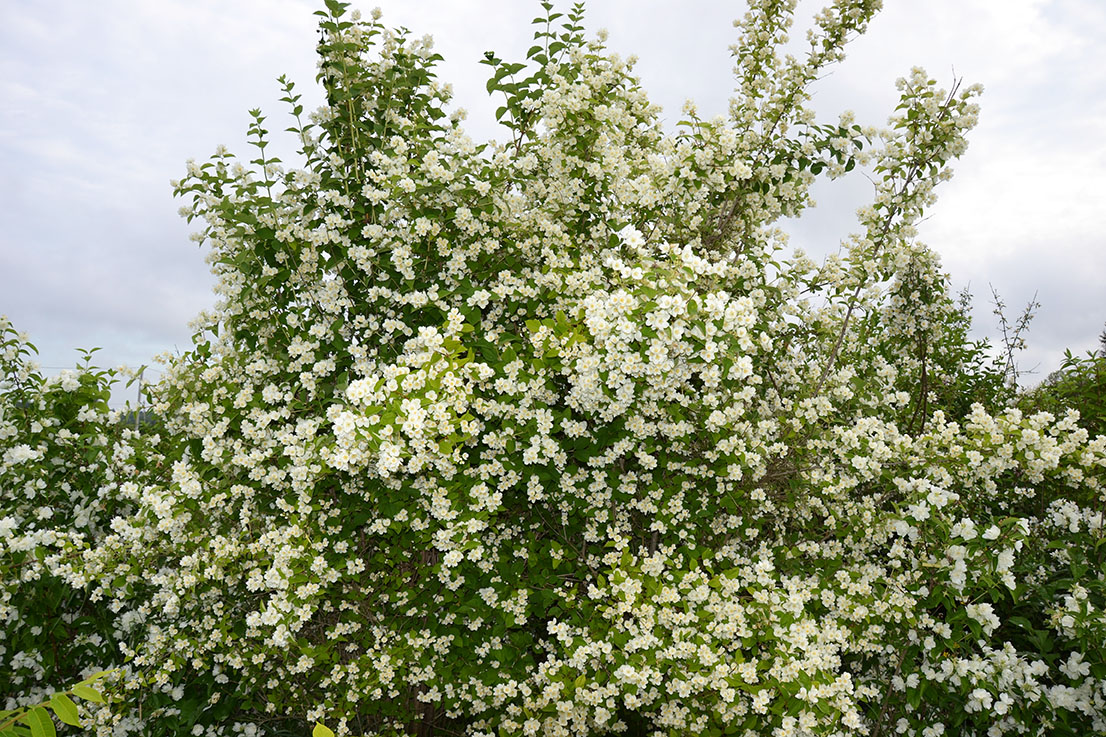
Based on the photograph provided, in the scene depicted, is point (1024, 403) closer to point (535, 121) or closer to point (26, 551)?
point (535, 121)

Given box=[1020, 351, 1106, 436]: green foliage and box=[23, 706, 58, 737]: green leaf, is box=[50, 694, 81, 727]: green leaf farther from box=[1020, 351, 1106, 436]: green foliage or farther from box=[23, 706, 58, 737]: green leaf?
box=[1020, 351, 1106, 436]: green foliage

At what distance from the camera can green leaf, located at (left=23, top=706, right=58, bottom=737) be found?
1643 mm

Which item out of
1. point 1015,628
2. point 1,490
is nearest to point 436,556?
point 1,490

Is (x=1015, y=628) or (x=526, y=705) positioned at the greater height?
(x=1015, y=628)

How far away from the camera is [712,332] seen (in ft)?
9.96

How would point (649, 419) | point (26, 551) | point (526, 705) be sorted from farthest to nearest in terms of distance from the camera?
point (26, 551) < point (649, 419) < point (526, 705)

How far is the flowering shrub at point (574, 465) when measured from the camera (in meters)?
3.32

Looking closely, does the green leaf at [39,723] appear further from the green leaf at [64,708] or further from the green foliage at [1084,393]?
the green foliage at [1084,393]

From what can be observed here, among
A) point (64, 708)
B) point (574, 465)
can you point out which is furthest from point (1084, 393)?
point (64, 708)

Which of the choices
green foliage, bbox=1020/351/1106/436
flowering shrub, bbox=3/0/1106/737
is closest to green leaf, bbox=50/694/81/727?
flowering shrub, bbox=3/0/1106/737

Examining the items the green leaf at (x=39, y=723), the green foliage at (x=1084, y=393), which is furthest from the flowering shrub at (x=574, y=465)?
the green leaf at (x=39, y=723)

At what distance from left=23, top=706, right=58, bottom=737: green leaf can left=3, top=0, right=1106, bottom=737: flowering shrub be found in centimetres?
131

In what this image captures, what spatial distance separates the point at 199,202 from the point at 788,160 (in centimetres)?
353

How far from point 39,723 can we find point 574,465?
2440 mm
